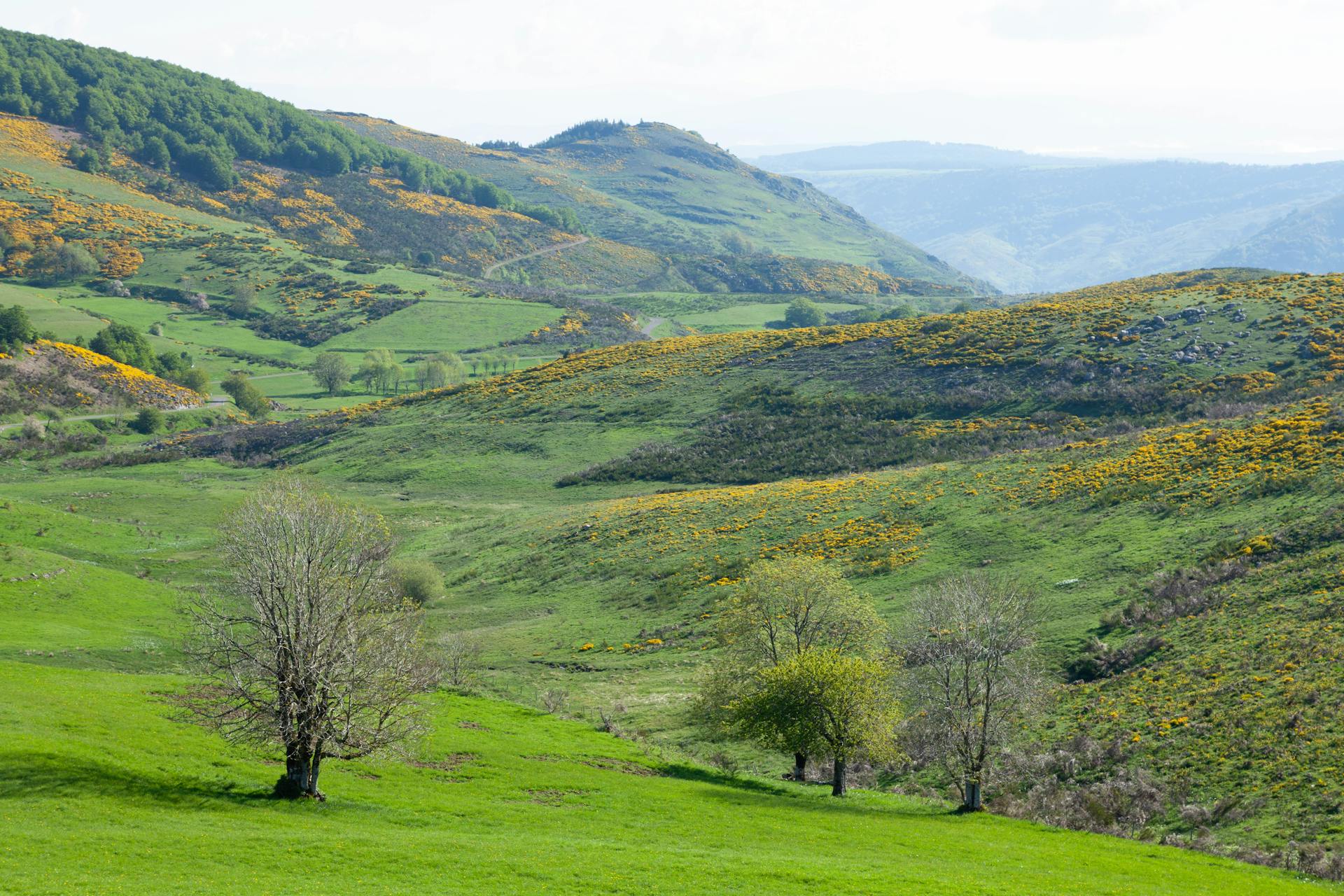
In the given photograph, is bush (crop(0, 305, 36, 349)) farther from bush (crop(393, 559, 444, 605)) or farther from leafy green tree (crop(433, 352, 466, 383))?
bush (crop(393, 559, 444, 605))

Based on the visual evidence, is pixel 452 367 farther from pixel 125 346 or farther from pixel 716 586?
pixel 716 586

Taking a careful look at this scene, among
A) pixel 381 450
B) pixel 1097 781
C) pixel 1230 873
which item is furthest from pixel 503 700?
pixel 381 450

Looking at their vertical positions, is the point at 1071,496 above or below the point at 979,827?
above

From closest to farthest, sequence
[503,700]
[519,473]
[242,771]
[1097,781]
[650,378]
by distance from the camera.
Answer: [242,771], [1097,781], [503,700], [519,473], [650,378]

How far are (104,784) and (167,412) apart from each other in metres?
128

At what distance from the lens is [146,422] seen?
13312 cm

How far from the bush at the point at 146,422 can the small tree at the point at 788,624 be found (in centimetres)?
11694

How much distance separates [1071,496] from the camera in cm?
7081

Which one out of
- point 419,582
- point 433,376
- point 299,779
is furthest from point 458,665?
point 433,376

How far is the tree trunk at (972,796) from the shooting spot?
1469 inches

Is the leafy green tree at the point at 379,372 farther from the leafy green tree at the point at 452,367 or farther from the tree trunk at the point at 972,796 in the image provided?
the tree trunk at the point at 972,796

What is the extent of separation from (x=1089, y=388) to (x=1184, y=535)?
47.5m

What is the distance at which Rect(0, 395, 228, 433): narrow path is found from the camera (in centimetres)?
12350

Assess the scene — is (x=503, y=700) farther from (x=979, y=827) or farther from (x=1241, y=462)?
(x=1241, y=462)
